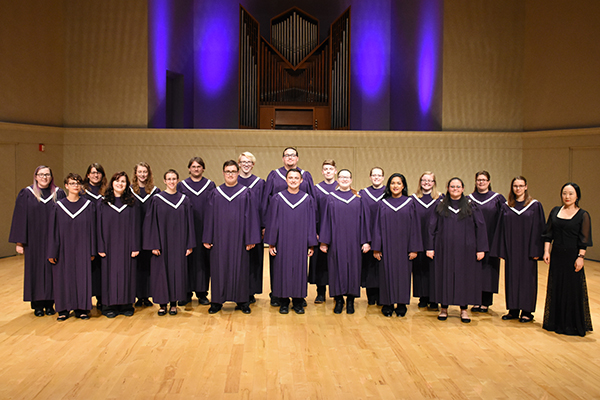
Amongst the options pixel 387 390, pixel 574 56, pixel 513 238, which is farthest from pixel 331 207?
pixel 574 56

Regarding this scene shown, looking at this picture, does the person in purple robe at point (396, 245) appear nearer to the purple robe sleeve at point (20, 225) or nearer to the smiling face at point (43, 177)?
the smiling face at point (43, 177)

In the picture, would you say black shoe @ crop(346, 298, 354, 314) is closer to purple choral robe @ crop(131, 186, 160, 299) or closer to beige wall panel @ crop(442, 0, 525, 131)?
purple choral robe @ crop(131, 186, 160, 299)

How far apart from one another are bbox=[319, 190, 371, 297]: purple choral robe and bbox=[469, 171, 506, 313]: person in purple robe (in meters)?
1.23

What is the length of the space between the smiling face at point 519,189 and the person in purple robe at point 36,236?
15.5 ft

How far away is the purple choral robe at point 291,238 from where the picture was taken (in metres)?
5.07

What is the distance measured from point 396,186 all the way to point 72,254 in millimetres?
3346

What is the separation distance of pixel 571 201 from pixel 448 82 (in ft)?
17.5

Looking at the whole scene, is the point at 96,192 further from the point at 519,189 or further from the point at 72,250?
the point at 519,189

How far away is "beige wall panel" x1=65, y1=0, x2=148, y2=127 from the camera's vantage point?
9242mm

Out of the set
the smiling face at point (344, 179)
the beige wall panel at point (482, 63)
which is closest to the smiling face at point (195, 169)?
the smiling face at point (344, 179)

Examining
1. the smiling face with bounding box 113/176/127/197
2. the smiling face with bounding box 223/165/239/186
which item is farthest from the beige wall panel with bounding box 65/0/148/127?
the smiling face with bounding box 223/165/239/186

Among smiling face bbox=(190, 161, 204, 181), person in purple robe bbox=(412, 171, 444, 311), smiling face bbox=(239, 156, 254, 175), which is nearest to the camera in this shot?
person in purple robe bbox=(412, 171, 444, 311)

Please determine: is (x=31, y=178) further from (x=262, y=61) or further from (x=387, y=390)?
(x=387, y=390)

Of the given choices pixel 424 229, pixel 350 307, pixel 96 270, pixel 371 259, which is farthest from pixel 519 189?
pixel 96 270
